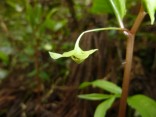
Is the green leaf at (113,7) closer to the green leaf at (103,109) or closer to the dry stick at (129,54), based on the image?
the dry stick at (129,54)

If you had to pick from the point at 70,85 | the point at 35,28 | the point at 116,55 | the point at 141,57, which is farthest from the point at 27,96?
the point at 141,57

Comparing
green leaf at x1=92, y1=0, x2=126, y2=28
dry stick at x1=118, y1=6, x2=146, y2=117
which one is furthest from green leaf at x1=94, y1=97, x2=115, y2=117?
green leaf at x1=92, y1=0, x2=126, y2=28

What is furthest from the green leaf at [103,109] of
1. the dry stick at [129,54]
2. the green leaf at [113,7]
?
the green leaf at [113,7]

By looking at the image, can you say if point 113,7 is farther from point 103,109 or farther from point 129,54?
point 103,109

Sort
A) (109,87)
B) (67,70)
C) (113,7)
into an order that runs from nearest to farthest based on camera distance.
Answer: (113,7) < (109,87) < (67,70)

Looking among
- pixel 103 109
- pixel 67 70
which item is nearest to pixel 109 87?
pixel 103 109

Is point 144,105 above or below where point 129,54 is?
below

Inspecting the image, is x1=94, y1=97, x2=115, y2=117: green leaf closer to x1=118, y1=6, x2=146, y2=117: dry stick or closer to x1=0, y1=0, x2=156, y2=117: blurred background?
x1=118, y1=6, x2=146, y2=117: dry stick
